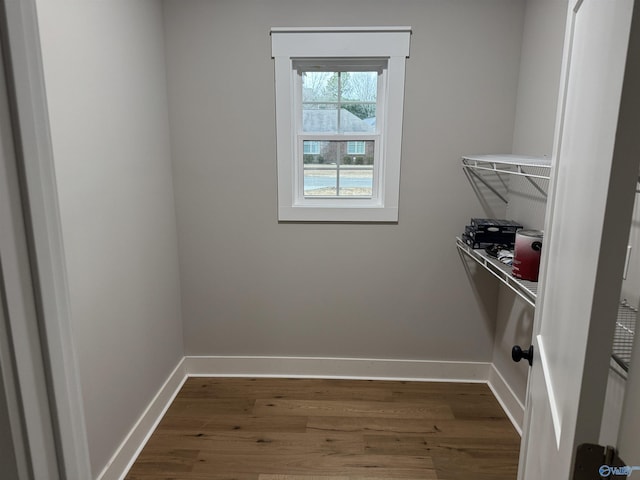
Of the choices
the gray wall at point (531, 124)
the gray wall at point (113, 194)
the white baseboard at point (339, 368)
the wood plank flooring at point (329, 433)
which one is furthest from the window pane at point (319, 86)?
the wood plank flooring at point (329, 433)

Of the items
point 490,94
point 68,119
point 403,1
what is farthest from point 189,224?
point 490,94

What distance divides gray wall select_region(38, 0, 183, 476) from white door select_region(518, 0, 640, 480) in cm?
156

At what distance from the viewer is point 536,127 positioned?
6.77 ft

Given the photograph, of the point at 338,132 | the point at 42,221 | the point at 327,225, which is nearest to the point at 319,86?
the point at 338,132

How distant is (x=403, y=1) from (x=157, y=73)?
1429 millimetres

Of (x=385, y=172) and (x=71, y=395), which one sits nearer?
(x=71, y=395)

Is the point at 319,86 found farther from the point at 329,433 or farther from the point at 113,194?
the point at 329,433

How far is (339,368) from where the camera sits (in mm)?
2713

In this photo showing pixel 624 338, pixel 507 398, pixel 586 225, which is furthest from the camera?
pixel 507 398

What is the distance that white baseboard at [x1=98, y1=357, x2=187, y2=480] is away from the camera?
1.83 metres

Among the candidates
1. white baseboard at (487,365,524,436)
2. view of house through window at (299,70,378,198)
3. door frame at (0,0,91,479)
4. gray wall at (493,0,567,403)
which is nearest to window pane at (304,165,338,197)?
view of house through window at (299,70,378,198)

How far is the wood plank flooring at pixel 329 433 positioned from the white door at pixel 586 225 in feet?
3.38

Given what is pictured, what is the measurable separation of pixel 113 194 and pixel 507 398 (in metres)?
2.42

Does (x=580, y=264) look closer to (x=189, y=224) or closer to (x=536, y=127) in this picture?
(x=536, y=127)
